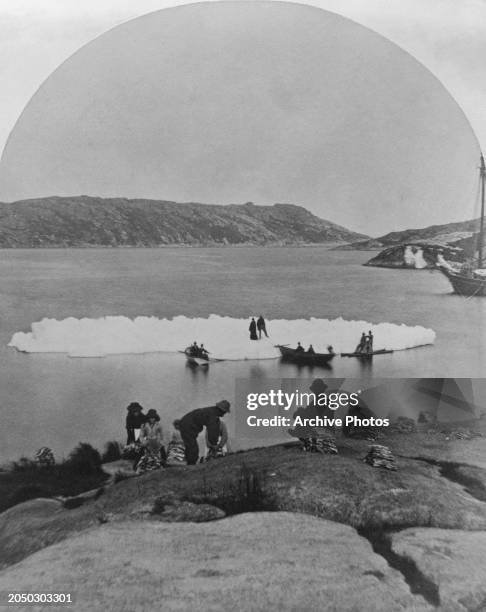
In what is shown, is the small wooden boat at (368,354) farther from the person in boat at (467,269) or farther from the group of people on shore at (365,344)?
the person in boat at (467,269)

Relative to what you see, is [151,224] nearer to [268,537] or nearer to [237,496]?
[237,496]

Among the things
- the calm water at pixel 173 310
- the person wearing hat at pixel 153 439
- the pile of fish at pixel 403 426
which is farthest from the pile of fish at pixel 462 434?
the person wearing hat at pixel 153 439

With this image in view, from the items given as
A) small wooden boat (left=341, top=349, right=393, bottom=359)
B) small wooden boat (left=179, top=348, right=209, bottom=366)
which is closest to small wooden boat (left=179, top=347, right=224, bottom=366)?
small wooden boat (left=179, top=348, right=209, bottom=366)

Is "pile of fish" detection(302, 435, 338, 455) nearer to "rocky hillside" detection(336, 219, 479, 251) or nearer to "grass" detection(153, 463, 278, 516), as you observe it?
"grass" detection(153, 463, 278, 516)

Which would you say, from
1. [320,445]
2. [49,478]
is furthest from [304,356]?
[49,478]

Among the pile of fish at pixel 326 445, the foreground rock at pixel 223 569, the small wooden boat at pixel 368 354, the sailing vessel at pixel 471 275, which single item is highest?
the sailing vessel at pixel 471 275
